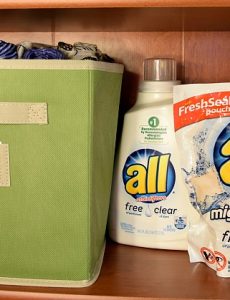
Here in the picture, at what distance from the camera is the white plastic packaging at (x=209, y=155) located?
708 mm

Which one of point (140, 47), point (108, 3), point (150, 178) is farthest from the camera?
point (140, 47)

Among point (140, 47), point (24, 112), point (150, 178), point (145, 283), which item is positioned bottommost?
point (145, 283)

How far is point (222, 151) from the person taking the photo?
714 mm

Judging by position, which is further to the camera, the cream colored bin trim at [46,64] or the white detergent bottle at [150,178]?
the white detergent bottle at [150,178]

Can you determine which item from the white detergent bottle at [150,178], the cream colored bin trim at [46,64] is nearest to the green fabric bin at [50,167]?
the cream colored bin trim at [46,64]

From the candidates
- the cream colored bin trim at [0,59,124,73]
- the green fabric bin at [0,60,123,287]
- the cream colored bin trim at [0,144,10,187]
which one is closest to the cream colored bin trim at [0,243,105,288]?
the green fabric bin at [0,60,123,287]

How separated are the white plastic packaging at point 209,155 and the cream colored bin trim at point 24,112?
0.69 ft

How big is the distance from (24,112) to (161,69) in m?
0.30

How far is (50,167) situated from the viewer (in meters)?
0.66

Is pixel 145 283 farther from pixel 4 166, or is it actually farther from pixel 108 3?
pixel 108 3

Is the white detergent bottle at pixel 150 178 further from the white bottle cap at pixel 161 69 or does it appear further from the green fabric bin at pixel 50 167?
the green fabric bin at pixel 50 167

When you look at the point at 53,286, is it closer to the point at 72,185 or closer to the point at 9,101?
the point at 72,185

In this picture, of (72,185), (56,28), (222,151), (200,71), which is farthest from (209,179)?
(56,28)

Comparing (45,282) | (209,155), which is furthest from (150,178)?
(45,282)
